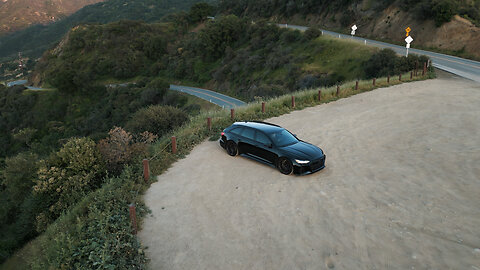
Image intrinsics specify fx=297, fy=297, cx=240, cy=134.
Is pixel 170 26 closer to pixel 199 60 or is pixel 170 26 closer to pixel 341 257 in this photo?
pixel 199 60

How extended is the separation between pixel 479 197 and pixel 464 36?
132ft

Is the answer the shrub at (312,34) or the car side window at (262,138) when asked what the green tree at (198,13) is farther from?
the car side window at (262,138)

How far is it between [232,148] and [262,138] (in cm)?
163

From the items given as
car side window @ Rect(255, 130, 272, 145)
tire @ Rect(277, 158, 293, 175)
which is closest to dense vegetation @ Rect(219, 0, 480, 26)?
car side window @ Rect(255, 130, 272, 145)

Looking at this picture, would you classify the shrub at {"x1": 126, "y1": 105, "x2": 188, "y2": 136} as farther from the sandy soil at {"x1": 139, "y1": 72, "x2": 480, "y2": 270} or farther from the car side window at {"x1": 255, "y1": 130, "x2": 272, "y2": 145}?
the car side window at {"x1": 255, "y1": 130, "x2": 272, "y2": 145}

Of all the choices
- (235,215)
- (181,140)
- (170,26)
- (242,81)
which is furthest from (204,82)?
(235,215)

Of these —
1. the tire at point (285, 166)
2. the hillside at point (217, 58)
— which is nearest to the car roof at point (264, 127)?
the tire at point (285, 166)

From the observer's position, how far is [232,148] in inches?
484

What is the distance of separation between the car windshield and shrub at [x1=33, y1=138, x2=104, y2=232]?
27.2 feet

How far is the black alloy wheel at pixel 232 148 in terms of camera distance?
12.1 meters

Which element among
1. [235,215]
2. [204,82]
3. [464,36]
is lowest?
[204,82]

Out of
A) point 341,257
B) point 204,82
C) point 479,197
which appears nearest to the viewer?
point 341,257

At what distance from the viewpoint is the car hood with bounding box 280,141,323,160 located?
10.2 meters

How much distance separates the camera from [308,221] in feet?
25.7
